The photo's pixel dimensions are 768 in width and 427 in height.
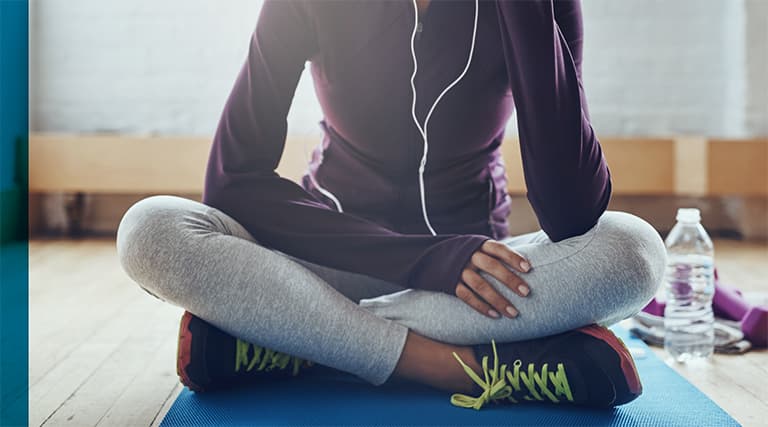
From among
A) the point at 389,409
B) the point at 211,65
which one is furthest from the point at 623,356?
the point at 211,65

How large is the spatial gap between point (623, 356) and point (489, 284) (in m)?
0.20

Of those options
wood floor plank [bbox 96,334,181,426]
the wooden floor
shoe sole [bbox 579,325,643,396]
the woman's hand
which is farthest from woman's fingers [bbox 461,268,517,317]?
wood floor plank [bbox 96,334,181,426]

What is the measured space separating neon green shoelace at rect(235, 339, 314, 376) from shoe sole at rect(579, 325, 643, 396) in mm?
423

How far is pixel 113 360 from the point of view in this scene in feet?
4.93

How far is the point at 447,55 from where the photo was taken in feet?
4.42

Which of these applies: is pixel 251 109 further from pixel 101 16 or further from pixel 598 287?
pixel 101 16

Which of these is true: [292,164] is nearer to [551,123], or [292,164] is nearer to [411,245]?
[411,245]

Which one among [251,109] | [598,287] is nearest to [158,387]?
[251,109]

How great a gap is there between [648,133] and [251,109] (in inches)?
92.1

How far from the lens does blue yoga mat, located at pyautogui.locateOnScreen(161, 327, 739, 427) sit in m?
1.12

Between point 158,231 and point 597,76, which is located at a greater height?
Result: point 597,76

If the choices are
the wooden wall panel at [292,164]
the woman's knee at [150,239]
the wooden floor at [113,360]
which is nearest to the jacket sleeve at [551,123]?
the wooden floor at [113,360]

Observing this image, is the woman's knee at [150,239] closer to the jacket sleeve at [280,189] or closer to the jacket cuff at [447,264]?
the jacket sleeve at [280,189]

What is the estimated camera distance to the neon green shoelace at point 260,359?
4.07 ft
